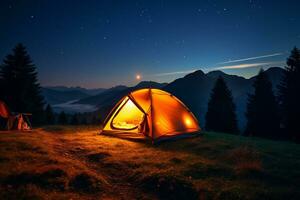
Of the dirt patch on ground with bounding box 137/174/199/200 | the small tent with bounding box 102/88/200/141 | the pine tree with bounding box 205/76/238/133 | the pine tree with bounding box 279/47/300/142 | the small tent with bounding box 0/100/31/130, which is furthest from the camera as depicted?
the pine tree with bounding box 205/76/238/133

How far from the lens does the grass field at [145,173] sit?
5.93m

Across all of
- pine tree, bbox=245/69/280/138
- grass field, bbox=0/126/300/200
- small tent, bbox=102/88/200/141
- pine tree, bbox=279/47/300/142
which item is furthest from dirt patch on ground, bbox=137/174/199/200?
pine tree, bbox=245/69/280/138

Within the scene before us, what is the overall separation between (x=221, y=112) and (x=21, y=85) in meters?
31.0

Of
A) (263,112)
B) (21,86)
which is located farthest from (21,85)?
(263,112)

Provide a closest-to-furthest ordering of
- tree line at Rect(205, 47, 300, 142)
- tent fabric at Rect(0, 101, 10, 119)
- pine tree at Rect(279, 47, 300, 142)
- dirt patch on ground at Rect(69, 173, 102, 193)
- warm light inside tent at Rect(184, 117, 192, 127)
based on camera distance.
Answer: dirt patch on ground at Rect(69, 173, 102, 193) < warm light inside tent at Rect(184, 117, 192, 127) < tent fabric at Rect(0, 101, 10, 119) < pine tree at Rect(279, 47, 300, 142) < tree line at Rect(205, 47, 300, 142)

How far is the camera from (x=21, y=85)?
3409 cm

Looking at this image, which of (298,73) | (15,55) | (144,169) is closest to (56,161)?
(144,169)

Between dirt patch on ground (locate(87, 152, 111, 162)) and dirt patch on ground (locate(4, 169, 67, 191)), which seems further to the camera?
dirt patch on ground (locate(87, 152, 111, 162))

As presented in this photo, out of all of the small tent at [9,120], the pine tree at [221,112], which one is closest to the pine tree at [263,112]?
the pine tree at [221,112]

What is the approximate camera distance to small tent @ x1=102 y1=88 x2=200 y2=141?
12.5 m

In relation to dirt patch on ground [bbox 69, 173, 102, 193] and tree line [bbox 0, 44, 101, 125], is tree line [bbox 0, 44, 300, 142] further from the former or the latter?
dirt patch on ground [bbox 69, 173, 102, 193]

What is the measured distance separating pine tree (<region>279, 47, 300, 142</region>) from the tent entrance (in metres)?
19.3

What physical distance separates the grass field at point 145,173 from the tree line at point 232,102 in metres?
20.6

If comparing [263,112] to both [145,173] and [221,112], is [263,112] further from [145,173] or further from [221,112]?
[145,173]
